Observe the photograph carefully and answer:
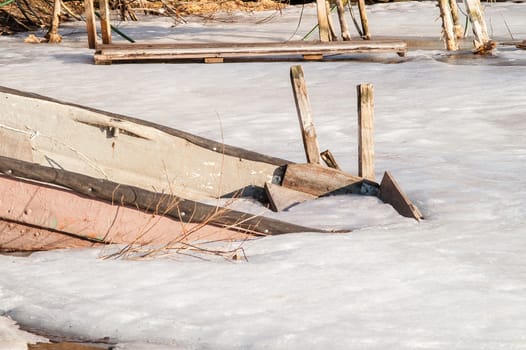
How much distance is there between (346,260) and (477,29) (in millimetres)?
8269

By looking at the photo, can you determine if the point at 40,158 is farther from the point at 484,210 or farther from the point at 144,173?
the point at 484,210

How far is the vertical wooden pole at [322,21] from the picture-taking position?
1268 centimetres

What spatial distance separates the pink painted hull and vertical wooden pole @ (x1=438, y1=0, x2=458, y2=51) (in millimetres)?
7884

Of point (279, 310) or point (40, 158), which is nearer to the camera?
point (279, 310)

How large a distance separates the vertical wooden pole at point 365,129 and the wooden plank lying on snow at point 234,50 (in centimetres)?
612

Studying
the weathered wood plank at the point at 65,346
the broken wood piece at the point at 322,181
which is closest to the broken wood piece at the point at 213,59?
the broken wood piece at the point at 322,181

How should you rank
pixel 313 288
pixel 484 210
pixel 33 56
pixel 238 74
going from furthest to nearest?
pixel 33 56 < pixel 238 74 < pixel 484 210 < pixel 313 288

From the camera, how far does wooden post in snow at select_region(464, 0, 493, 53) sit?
40.7ft

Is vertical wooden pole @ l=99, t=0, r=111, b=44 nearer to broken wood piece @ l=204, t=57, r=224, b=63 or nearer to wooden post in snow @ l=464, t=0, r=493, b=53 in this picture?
broken wood piece @ l=204, t=57, r=224, b=63

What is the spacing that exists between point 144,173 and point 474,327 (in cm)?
292

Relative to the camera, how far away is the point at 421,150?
766cm

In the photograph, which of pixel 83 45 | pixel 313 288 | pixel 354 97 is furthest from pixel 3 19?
pixel 313 288

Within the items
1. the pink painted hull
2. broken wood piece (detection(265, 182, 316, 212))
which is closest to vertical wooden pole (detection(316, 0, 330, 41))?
broken wood piece (detection(265, 182, 316, 212))

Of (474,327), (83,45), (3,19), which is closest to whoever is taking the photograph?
(474,327)
